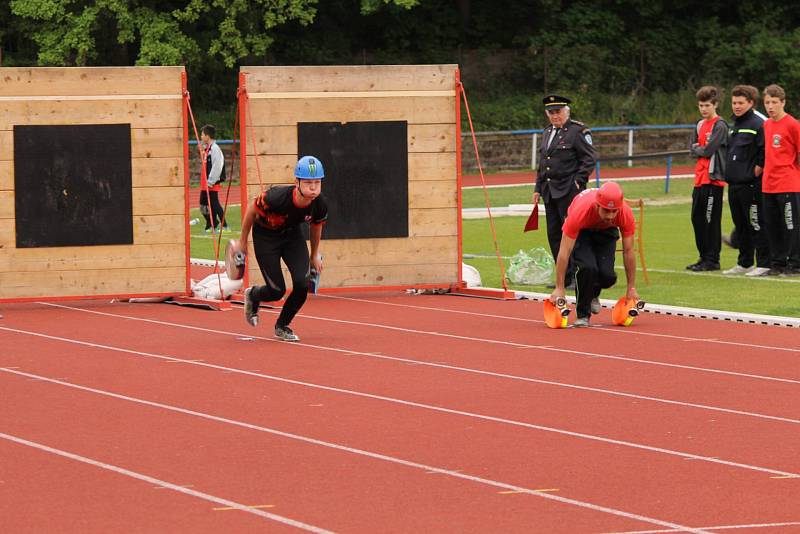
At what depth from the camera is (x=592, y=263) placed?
13383mm

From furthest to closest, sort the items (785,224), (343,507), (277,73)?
(785,224), (277,73), (343,507)

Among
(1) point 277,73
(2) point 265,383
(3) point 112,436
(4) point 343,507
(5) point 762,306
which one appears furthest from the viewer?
(1) point 277,73

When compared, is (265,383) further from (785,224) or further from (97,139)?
(785,224)

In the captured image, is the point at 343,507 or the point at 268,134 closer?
the point at 343,507

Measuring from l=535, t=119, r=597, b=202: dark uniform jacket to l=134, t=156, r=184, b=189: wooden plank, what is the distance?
3.60 meters

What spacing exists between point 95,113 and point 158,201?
1.03 meters

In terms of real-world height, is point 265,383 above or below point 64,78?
below

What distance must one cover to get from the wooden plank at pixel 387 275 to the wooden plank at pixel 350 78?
1.78 metres

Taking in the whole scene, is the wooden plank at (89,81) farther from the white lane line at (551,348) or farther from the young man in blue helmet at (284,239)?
the young man in blue helmet at (284,239)

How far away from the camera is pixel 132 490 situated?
7.27 metres

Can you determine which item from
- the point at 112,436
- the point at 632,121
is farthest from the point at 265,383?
the point at 632,121

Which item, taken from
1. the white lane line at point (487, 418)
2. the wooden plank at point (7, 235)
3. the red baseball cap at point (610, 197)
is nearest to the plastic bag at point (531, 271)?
the red baseball cap at point (610, 197)

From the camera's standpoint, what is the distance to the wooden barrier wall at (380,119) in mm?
15734

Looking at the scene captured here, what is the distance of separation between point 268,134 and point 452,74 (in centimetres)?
200
